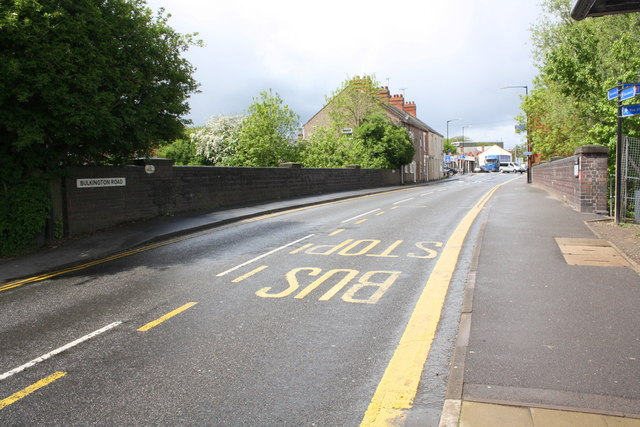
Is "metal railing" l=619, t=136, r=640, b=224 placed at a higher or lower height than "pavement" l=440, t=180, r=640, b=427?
higher

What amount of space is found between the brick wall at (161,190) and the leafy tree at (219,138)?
68.8 feet

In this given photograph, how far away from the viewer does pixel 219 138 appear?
4550cm

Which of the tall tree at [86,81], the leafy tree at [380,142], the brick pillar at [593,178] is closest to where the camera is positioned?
the tall tree at [86,81]

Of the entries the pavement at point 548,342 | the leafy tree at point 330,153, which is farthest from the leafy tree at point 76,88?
the leafy tree at point 330,153

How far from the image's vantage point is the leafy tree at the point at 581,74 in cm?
1430

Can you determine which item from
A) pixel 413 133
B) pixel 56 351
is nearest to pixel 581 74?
pixel 56 351

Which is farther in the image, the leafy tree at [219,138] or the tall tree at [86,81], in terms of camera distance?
the leafy tree at [219,138]

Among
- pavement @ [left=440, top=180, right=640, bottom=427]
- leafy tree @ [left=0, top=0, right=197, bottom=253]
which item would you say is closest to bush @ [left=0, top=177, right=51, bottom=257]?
leafy tree @ [left=0, top=0, right=197, bottom=253]

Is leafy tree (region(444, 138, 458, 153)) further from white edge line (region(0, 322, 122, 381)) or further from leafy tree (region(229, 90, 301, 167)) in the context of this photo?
white edge line (region(0, 322, 122, 381))

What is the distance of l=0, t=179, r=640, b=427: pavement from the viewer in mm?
3186

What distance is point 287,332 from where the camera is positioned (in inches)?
195

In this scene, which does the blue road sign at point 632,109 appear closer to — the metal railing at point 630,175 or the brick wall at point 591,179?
the metal railing at point 630,175

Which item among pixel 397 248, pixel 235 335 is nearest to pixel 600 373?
pixel 235 335

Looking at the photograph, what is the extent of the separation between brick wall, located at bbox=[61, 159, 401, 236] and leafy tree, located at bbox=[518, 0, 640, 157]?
12.3 meters
